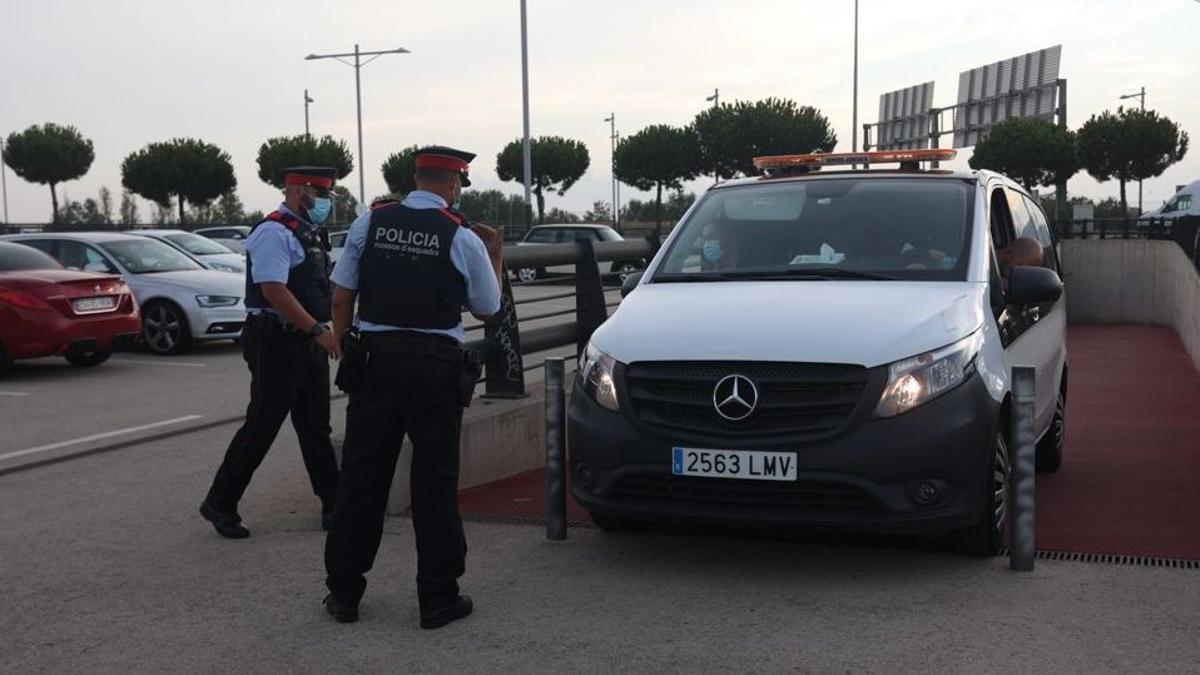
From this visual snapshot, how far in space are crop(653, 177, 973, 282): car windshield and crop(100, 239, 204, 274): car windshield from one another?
11302 mm

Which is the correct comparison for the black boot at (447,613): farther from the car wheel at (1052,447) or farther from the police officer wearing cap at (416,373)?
the car wheel at (1052,447)

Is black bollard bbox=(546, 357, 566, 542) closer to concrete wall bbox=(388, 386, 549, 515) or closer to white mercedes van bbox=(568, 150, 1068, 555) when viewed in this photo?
white mercedes van bbox=(568, 150, 1068, 555)

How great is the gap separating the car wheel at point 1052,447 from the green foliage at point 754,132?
199 ft

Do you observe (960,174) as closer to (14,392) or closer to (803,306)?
(803,306)

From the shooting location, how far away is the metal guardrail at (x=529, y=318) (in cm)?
787

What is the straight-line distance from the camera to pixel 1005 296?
636 cm

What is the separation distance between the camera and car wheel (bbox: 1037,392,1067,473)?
25.7 ft

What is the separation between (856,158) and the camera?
7.92 meters

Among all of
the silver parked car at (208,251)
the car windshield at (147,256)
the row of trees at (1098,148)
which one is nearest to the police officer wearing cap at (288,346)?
the car windshield at (147,256)

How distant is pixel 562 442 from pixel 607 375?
0.72 meters

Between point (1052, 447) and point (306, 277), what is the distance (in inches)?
166

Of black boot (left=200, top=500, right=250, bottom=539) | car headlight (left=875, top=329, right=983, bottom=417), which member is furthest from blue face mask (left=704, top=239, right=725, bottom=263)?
black boot (left=200, top=500, right=250, bottom=539)

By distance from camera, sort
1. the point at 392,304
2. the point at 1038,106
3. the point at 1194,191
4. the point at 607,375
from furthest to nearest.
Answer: the point at 1194,191
the point at 1038,106
the point at 607,375
the point at 392,304

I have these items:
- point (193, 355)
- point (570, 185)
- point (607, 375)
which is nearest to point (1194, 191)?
point (570, 185)
